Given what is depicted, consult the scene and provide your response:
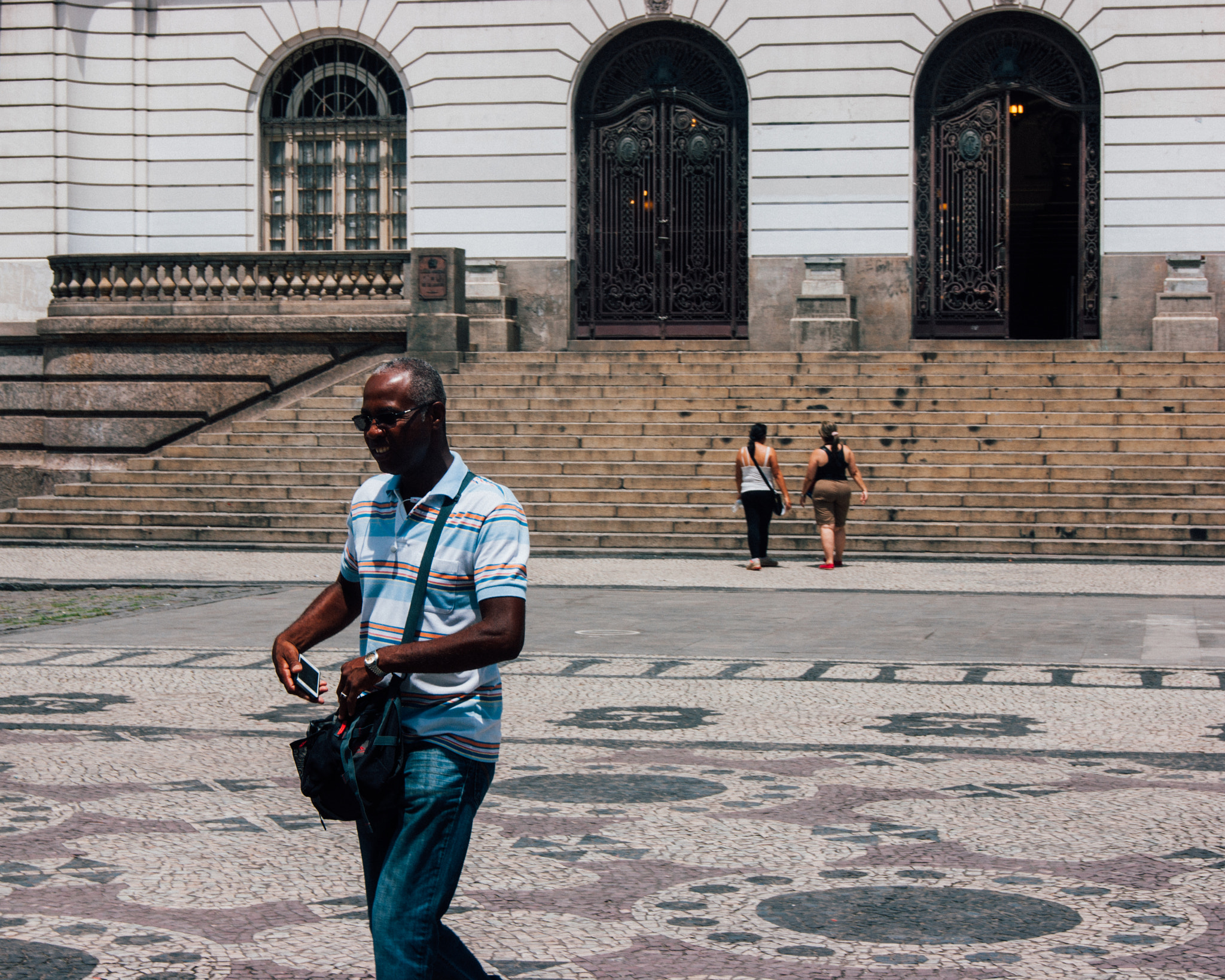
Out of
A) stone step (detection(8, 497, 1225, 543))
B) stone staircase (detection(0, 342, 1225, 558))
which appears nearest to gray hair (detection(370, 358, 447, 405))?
stone staircase (detection(0, 342, 1225, 558))

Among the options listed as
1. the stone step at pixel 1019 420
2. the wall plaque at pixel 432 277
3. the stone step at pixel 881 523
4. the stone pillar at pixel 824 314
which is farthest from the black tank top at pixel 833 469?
the stone pillar at pixel 824 314

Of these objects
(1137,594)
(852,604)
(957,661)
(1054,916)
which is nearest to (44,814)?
(1054,916)

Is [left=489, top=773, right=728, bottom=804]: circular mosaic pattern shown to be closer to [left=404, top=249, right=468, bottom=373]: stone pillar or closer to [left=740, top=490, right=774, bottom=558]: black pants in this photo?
[left=740, top=490, right=774, bottom=558]: black pants

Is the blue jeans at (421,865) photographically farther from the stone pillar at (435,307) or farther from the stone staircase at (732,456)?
the stone pillar at (435,307)

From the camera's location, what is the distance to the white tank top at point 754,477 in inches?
650

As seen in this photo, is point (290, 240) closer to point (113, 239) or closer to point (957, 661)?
point (113, 239)

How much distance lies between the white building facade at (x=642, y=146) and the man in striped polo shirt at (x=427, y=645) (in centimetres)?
2263

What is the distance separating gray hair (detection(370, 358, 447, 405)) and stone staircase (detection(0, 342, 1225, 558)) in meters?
14.1

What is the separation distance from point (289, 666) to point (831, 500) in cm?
1294

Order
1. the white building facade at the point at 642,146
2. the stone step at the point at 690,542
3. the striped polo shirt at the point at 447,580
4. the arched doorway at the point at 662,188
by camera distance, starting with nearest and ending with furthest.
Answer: the striped polo shirt at the point at 447,580
the stone step at the point at 690,542
the white building facade at the point at 642,146
the arched doorway at the point at 662,188

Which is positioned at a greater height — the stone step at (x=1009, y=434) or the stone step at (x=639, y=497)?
the stone step at (x=1009, y=434)

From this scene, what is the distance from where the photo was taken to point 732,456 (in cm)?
1997

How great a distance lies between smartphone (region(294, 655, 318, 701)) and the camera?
382 cm

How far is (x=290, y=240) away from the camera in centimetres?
2866
